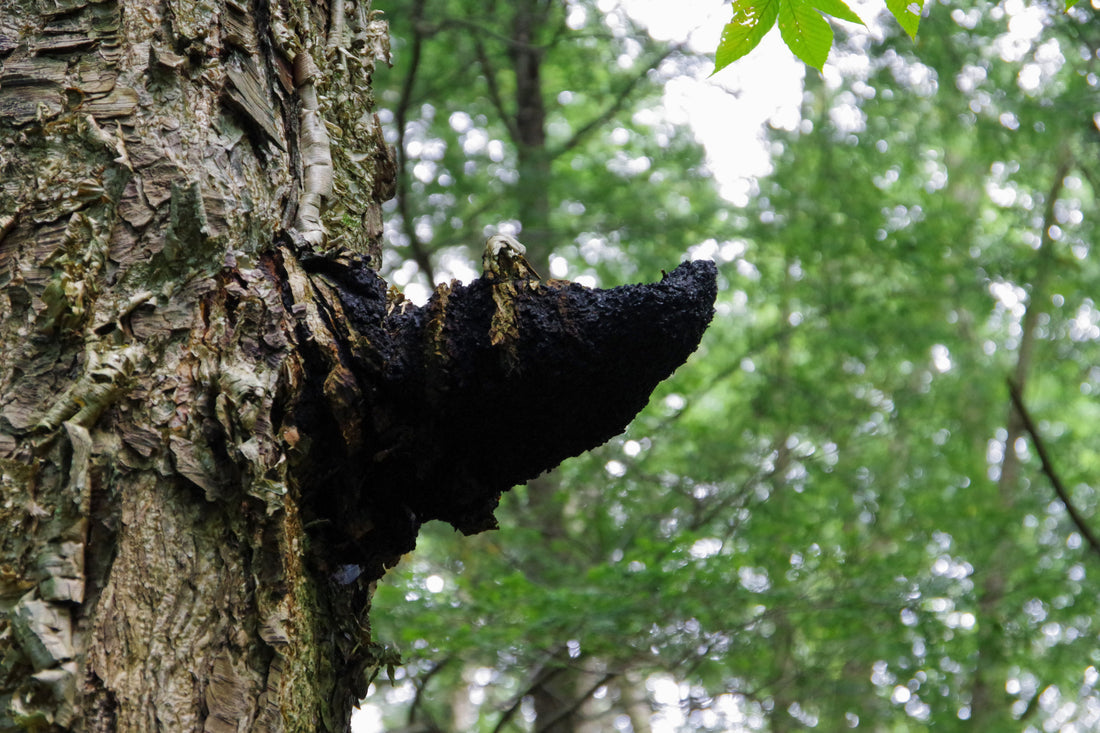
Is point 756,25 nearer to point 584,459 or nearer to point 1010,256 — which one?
point 584,459

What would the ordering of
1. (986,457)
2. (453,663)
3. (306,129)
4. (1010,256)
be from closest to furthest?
(306,129), (453,663), (1010,256), (986,457)

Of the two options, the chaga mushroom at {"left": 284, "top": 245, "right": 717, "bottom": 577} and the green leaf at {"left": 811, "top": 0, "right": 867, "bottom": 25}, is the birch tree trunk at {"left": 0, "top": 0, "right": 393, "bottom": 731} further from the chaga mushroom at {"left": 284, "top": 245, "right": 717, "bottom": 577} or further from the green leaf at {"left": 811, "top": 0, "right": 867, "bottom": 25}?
the green leaf at {"left": 811, "top": 0, "right": 867, "bottom": 25}

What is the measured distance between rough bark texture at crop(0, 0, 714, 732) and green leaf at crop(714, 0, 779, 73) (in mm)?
427

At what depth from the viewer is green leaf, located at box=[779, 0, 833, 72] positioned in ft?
4.75

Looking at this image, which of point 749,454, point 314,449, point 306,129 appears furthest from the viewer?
point 749,454

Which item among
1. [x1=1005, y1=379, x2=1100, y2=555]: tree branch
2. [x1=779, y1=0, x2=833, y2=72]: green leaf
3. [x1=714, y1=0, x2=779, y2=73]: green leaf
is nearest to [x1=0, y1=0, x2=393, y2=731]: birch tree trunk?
[x1=714, y1=0, x2=779, y2=73]: green leaf

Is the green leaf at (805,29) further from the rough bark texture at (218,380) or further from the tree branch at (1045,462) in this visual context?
the tree branch at (1045,462)

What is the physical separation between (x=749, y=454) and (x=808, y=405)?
70cm

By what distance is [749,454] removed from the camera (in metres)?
6.72

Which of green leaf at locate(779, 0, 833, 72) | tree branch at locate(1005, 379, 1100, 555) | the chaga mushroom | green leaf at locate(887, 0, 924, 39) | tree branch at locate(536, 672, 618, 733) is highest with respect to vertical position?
tree branch at locate(1005, 379, 1100, 555)

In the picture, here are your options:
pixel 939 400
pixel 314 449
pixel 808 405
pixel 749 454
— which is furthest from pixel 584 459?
pixel 314 449

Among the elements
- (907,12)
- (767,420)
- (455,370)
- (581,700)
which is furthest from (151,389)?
(767,420)

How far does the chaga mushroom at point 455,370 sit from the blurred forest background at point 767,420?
305 centimetres

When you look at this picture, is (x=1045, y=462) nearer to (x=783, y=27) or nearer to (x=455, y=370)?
(x=783, y=27)
